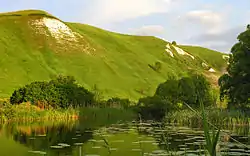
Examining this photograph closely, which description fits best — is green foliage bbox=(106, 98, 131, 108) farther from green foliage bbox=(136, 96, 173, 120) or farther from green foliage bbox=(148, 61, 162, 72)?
green foliage bbox=(148, 61, 162, 72)

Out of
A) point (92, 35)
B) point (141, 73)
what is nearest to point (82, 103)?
point (141, 73)

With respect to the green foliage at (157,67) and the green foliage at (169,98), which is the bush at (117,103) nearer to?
the green foliage at (169,98)

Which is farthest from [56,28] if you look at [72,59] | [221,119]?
[221,119]

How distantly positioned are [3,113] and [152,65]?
326 feet

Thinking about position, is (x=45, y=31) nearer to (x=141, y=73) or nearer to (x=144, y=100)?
(x=141, y=73)

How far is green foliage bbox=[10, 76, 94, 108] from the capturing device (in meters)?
48.7

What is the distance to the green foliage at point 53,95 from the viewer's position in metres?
48.7

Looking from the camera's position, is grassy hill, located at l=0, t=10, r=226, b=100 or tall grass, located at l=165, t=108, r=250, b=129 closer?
tall grass, located at l=165, t=108, r=250, b=129

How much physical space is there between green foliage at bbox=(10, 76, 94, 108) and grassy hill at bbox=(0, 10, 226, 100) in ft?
98.4

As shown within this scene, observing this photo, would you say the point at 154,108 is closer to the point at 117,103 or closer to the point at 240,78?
the point at 117,103

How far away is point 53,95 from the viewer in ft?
169

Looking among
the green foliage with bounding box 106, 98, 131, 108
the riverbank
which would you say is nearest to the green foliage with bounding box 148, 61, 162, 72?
the green foliage with bounding box 106, 98, 131, 108

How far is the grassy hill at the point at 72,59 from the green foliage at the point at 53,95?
2998 centimetres

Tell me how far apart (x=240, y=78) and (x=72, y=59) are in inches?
2962
